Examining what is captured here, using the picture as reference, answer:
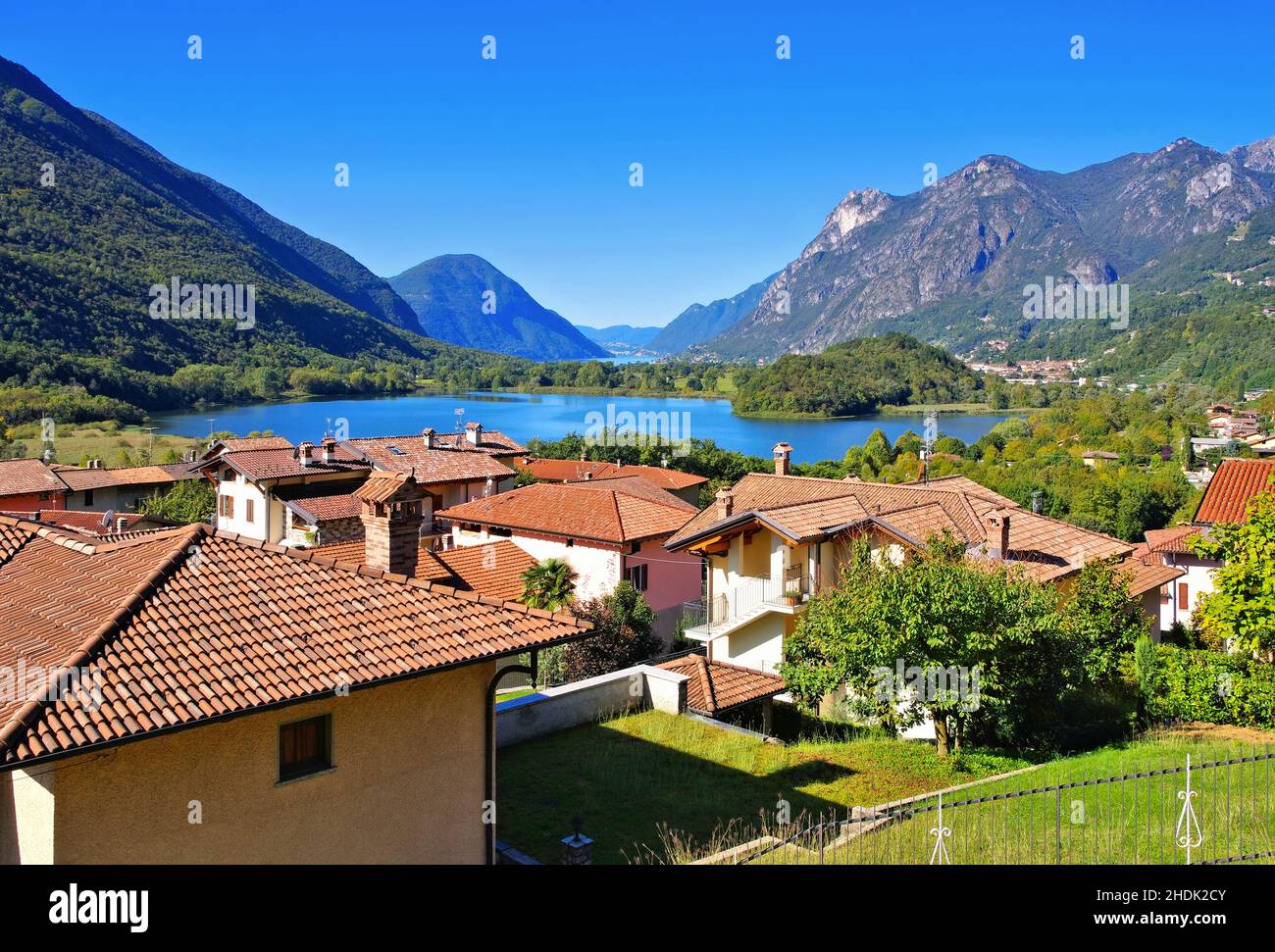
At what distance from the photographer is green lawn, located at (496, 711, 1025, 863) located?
1054cm

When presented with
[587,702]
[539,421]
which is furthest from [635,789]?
[539,421]

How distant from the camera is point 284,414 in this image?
12144 centimetres

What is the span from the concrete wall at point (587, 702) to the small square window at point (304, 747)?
5560mm

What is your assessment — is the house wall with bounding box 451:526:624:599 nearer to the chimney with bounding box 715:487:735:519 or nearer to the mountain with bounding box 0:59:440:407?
the chimney with bounding box 715:487:735:519

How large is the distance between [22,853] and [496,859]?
4188 millimetres

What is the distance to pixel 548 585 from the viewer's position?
25.5 metres

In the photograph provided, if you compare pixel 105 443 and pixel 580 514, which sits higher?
pixel 105 443

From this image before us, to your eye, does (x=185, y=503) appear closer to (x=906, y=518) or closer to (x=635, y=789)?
(x=906, y=518)

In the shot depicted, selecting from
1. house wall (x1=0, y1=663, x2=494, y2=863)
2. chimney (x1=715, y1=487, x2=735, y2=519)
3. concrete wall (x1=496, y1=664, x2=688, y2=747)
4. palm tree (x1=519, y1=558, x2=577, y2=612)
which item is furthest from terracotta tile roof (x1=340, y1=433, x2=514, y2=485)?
house wall (x1=0, y1=663, x2=494, y2=863)

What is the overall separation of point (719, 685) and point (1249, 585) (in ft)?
27.8

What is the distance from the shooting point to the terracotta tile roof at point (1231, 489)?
24609 millimetres

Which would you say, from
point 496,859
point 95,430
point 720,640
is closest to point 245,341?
point 95,430

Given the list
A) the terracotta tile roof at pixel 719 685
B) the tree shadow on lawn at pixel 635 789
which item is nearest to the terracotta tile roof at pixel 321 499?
the terracotta tile roof at pixel 719 685

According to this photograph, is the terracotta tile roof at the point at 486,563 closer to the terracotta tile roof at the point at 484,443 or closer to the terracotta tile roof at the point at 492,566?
the terracotta tile roof at the point at 492,566
